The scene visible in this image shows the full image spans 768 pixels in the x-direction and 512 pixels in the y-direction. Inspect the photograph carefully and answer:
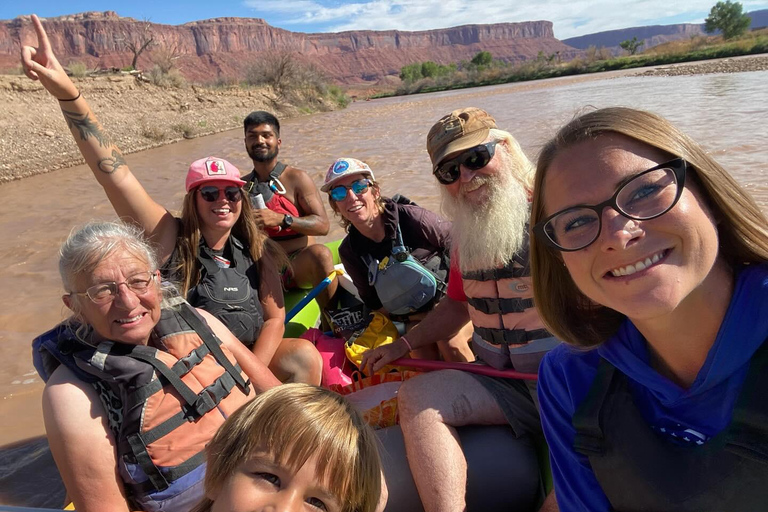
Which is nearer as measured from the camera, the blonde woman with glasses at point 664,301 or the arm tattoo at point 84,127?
the blonde woman with glasses at point 664,301

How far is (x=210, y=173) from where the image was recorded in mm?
2516

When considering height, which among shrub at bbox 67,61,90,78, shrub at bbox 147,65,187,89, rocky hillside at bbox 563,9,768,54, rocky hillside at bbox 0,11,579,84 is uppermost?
rocky hillside at bbox 0,11,579,84

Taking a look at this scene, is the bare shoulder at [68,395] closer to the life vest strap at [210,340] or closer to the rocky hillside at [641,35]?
the life vest strap at [210,340]

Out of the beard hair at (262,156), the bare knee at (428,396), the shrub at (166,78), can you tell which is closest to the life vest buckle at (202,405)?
the bare knee at (428,396)

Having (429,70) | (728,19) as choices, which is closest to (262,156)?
(728,19)

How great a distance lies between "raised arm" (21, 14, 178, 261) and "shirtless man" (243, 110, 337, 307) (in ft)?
2.87

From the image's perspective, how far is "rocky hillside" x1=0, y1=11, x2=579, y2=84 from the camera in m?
87.2

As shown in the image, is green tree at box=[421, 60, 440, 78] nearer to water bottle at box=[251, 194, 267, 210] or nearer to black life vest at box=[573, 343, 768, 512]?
water bottle at box=[251, 194, 267, 210]

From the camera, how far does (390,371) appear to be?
2.48 meters

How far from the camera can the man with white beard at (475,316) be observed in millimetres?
1827

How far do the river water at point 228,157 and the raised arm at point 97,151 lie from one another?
579mm

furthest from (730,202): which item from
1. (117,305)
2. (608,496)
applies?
(117,305)

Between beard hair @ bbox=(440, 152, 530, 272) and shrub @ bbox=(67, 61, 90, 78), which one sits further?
shrub @ bbox=(67, 61, 90, 78)

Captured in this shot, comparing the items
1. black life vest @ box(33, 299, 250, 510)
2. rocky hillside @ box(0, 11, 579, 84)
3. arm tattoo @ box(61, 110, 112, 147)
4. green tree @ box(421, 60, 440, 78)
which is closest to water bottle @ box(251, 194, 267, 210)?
arm tattoo @ box(61, 110, 112, 147)
